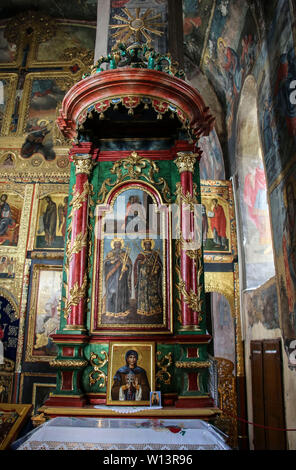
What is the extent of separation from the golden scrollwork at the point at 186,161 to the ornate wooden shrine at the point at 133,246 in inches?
0.6

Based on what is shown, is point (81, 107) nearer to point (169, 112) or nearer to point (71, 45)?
point (169, 112)

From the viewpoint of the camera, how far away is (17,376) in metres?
8.77

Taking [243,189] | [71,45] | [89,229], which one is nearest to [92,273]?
[89,229]

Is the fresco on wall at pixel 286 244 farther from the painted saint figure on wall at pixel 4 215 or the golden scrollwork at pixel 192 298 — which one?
the painted saint figure on wall at pixel 4 215

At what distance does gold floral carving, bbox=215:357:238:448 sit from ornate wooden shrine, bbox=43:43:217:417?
4920mm

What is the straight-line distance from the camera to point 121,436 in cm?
344

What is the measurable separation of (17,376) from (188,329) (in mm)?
5697

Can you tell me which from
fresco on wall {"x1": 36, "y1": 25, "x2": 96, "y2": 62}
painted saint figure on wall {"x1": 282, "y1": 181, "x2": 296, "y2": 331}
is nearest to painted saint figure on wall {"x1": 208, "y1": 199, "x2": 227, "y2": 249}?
painted saint figure on wall {"x1": 282, "y1": 181, "x2": 296, "y2": 331}

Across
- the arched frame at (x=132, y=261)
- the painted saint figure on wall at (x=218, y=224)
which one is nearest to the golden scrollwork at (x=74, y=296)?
the arched frame at (x=132, y=261)

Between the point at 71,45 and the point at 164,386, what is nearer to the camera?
the point at 164,386

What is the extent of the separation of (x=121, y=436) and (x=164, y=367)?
146cm

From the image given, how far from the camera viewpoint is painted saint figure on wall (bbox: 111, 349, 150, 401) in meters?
4.69

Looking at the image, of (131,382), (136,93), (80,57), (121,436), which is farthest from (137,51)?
(80,57)
